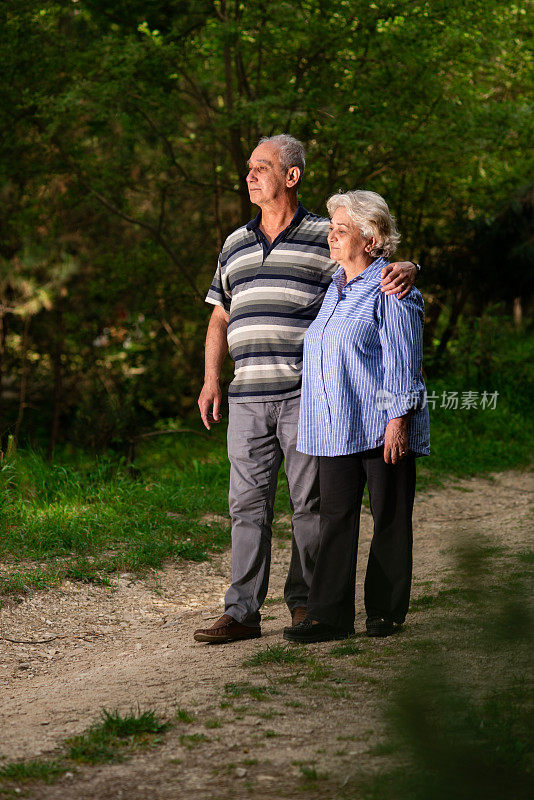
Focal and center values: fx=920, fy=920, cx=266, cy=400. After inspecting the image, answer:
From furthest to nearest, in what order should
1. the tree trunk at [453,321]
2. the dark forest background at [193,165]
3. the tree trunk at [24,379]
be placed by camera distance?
the tree trunk at [453,321], the tree trunk at [24,379], the dark forest background at [193,165]

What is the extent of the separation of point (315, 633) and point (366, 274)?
→ 4.84 feet

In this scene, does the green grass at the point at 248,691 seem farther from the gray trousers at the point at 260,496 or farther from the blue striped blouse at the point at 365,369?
the blue striped blouse at the point at 365,369

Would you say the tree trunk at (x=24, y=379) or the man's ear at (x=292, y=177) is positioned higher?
the man's ear at (x=292, y=177)

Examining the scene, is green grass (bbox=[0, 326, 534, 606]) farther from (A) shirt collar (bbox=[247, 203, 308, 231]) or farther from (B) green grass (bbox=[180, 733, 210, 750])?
(B) green grass (bbox=[180, 733, 210, 750])

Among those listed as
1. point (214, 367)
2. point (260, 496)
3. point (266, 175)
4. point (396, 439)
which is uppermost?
point (266, 175)

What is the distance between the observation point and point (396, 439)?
3.57 metres

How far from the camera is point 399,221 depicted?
1212 cm

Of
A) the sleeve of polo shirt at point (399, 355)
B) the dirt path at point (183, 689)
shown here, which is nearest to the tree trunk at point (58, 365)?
the dirt path at point (183, 689)

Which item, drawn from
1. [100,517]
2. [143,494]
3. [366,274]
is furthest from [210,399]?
[143,494]

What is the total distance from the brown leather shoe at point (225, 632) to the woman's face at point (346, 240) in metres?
1.60

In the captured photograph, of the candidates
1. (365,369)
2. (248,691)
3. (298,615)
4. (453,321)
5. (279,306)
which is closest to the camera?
(248,691)

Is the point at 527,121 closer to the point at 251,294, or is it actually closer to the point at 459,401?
the point at 459,401

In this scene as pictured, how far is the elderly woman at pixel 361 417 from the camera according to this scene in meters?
3.62

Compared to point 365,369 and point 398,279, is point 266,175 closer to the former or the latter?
point 398,279
